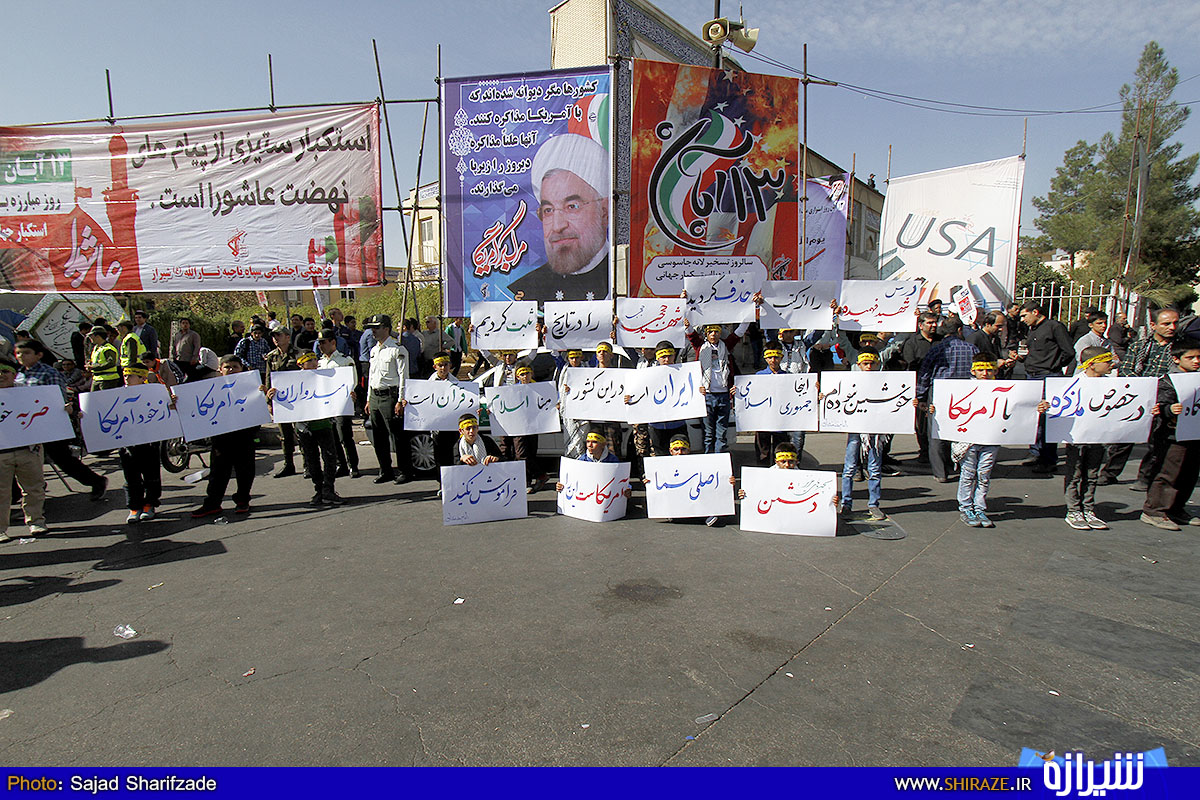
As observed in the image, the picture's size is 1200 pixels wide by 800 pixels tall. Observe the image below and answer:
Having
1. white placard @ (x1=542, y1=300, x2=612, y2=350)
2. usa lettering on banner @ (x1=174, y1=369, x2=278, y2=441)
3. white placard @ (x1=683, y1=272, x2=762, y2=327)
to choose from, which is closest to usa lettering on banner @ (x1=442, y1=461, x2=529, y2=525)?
white placard @ (x1=542, y1=300, x2=612, y2=350)

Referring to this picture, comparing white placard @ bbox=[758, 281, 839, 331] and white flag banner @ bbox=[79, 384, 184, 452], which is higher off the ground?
white placard @ bbox=[758, 281, 839, 331]

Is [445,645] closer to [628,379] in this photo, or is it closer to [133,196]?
[628,379]

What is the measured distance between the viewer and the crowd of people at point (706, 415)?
6.42 metres

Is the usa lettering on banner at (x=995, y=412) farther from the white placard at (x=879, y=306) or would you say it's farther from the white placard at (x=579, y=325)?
the white placard at (x=579, y=325)

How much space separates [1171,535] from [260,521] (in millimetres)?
8768

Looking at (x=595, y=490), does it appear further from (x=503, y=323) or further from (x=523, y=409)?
(x=503, y=323)

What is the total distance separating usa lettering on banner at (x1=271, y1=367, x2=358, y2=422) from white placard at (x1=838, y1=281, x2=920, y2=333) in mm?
5747

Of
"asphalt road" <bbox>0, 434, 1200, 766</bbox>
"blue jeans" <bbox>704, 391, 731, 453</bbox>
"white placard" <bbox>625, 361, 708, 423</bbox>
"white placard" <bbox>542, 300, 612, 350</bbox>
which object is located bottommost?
"asphalt road" <bbox>0, 434, 1200, 766</bbox>

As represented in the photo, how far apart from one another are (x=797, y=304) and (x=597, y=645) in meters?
5.24

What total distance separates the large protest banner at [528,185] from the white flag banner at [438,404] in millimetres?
3099

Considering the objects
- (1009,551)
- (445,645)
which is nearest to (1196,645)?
(1009,551)

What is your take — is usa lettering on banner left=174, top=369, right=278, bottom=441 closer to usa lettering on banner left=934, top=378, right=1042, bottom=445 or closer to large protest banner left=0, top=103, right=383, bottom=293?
large protest banner left=0, top=103, right=383, bottom=293

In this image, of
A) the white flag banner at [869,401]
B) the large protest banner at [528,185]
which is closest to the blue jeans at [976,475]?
the white flag banner at [869,401]

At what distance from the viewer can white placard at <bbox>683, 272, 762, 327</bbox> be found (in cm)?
793
